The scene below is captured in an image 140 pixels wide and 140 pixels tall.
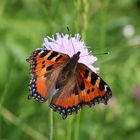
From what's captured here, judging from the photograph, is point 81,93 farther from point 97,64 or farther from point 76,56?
point 97,64

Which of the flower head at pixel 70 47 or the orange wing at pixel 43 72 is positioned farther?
the flower head at pixel 70 47

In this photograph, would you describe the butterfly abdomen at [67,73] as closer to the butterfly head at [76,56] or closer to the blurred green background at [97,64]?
the butterfly head at [76,56]

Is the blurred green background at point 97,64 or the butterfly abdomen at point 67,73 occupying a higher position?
the blurred green background at point 97,64

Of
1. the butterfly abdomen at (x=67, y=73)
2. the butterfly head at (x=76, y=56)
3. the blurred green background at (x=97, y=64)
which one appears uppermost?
the blurred green background at (x=97, y=64)

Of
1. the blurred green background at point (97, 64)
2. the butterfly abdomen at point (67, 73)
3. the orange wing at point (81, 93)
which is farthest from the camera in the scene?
the blurred green background at point (97, 64)

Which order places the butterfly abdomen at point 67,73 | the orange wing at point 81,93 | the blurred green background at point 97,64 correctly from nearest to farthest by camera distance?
the orange wing at point 81,93 < the butterfly abdomen at point 67,73 < the blurred green background at point 97,64

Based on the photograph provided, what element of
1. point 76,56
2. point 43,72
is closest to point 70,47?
point 76,56

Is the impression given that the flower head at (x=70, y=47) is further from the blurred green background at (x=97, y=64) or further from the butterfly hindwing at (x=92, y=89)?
the blurred green background at (x=97, y=64)

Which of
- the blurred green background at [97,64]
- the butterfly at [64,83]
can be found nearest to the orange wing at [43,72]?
the butterfly at [64,83]
